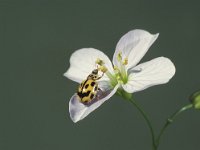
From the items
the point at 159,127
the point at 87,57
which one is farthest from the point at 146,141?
the point at 87,57

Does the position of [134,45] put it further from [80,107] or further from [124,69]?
[80,107]

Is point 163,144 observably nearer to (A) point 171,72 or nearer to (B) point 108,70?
(B) point 108,70

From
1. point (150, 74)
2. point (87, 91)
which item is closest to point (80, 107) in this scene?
point (87, 91)

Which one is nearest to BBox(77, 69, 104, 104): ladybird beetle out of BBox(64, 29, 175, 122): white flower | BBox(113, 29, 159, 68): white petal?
BBox(64, 29, 175, 122): white flower

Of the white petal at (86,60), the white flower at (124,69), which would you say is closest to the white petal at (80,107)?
the white flower at (124,69)

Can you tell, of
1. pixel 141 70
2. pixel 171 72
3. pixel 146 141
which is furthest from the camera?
pixel 146 141

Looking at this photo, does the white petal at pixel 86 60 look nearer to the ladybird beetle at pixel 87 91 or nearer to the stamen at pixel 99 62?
the stamen at pixel 99 62
